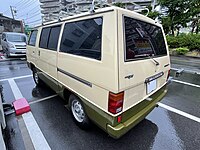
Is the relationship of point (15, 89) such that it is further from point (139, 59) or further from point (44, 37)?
point (139, 59)

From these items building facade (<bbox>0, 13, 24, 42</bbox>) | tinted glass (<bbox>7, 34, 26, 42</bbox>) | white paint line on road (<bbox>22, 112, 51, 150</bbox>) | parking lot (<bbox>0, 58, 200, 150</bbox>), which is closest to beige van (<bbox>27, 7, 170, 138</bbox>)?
parking lot (<bbox>0, 58, 200, 150</bbox>)

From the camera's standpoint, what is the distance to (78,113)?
8.75 feet

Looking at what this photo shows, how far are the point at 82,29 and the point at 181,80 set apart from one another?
4.72 meters

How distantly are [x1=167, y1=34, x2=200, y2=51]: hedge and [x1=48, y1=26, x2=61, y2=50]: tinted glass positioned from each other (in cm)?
1124

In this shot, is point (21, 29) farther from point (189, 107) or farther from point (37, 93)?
point (189, 107)

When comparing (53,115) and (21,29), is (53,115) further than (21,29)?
No

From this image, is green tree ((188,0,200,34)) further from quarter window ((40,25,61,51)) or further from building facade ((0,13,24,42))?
building facade ((0,13,24,42))

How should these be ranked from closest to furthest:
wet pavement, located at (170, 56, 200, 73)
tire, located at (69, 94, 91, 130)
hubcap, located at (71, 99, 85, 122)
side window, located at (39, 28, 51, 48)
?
tire, located at (69, 94, 91, 130)
hubcap, located at (71, 99, 85, 122)
side window, located at (39, 28, 51, 48)
wet pavement, located at (170, 56, 200, 73)

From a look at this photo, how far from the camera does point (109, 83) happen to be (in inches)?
68.0

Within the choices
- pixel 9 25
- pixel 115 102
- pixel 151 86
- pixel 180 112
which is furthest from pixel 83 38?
pixel 9 25

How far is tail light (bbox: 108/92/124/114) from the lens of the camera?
1.73 m

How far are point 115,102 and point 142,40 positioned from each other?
106 cm

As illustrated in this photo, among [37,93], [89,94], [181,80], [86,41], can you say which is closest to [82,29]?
[86,41]

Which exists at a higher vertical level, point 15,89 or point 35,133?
point 15,89
